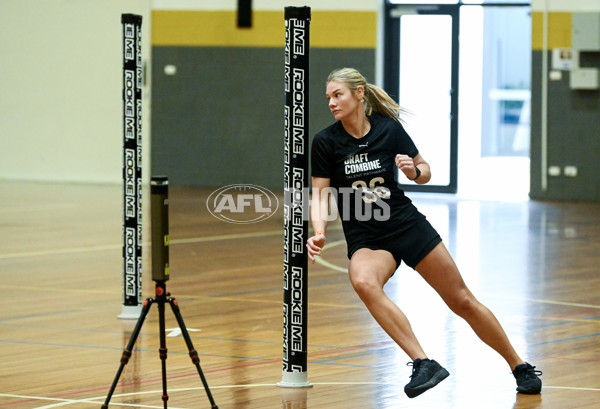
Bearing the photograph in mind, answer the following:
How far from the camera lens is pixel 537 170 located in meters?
18.9

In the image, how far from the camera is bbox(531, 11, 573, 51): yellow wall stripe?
60.6 ft

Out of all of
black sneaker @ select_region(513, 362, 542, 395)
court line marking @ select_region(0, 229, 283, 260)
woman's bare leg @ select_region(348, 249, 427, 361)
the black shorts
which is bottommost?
black sneaker @ select_region(513, 362, 542, 395)

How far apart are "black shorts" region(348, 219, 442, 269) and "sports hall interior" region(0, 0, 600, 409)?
80 cm

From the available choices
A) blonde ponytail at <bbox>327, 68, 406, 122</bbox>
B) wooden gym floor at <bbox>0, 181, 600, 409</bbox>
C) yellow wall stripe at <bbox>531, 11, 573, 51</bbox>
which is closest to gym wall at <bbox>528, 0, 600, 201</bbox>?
yellow wall stripe at <bbox>531, 11, 573, 51</bbox>

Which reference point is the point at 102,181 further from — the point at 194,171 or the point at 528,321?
the point at 528,321

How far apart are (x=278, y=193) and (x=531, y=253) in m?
8.10

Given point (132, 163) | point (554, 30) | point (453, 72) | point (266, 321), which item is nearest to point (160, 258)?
point (266, 321)

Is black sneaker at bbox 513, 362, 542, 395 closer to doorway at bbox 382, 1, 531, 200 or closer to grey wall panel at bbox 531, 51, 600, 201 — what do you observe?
grey wall panel at bbox 531, 51, 600, 201

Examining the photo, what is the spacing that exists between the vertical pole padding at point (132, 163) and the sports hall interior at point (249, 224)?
0.26 metres

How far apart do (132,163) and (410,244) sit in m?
3.34

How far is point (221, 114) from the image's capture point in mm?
21078

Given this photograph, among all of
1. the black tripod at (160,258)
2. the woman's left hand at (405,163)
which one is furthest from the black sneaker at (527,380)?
the black tripod at (160,258)

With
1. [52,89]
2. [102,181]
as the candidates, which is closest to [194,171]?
[102,181]

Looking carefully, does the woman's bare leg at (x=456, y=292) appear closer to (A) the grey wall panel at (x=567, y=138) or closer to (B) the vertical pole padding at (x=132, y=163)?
(B) the vertical pole padding at (x=132, y=163)
